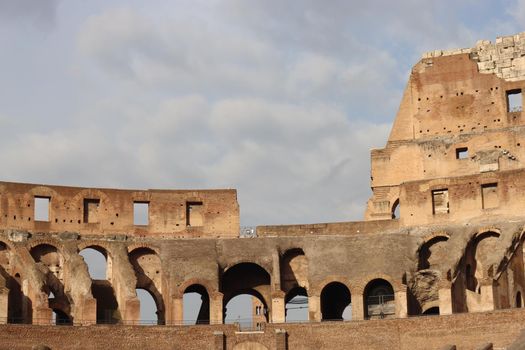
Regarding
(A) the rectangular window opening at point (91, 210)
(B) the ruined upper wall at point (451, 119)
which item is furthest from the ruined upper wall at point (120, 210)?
(B) the ruined upper wall at point (451, 119)

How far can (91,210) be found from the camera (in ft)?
153

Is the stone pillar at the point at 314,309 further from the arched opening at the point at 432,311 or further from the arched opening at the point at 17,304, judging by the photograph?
the arched opening at the point at 17,304

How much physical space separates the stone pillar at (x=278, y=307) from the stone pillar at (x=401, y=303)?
14.4 ft

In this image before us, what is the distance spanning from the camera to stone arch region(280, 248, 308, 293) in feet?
150

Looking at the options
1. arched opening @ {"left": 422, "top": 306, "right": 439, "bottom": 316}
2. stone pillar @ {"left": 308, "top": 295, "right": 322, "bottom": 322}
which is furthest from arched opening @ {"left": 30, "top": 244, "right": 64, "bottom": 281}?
arched opening @ {"left": 422, "top": 306, "right": 439, "bottom": 316}

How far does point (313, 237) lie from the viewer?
4578cm

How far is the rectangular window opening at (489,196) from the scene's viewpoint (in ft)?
148

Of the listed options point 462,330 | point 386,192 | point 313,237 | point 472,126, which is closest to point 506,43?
point 472,126

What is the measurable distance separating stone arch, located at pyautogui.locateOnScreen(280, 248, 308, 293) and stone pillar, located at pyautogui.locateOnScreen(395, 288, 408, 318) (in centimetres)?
430

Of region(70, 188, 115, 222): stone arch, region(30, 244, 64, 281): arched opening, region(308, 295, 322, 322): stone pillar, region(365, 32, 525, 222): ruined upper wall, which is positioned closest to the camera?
region(308, 295, 322, 322): stone pillar

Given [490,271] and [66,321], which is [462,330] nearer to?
[490,271]

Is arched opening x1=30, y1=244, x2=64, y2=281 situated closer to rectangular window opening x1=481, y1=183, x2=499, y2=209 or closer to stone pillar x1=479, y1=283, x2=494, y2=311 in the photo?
stone pillar x1=479, y1=283, x2=494, y2=311

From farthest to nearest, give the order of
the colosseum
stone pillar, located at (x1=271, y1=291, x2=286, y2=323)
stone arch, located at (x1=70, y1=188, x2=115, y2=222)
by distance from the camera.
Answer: stone arch, located at (x1=70, y1=188, x2=115, y2=222) < stone pillar, located at (x1=271, y1=291, x2=286, y2=323) < the colosseum

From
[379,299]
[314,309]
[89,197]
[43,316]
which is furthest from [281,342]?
[89,197]
